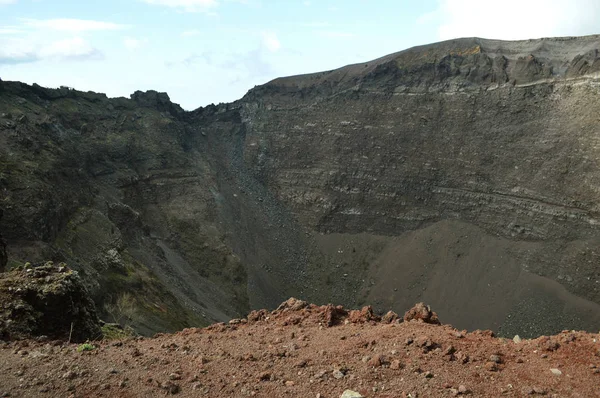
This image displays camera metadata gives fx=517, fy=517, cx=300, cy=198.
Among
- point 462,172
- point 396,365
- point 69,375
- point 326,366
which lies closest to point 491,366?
point 396,365

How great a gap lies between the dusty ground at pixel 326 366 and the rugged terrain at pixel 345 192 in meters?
17.4

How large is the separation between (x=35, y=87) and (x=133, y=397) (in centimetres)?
4127

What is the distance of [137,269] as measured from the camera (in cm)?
3259

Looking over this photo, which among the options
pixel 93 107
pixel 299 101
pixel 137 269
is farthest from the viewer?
pixel 299 101

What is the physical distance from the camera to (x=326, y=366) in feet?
26.7

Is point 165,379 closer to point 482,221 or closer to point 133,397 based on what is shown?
point 133,397

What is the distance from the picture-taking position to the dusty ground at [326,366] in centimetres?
736

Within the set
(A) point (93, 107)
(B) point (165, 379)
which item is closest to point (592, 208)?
(B) point (165, 379)

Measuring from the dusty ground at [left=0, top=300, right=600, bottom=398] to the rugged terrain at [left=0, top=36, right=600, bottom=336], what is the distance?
17.4 metres

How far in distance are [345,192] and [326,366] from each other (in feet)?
126

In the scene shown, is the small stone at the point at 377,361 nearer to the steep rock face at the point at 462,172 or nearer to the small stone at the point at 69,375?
the small stone at the point at 69,375

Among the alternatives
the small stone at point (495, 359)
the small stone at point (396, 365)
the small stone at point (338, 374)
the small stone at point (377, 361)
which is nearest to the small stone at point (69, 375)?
the small stone at point (338, 374)

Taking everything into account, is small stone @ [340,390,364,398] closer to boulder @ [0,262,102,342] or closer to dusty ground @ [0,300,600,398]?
dusty ground @ [0,300,600,398]

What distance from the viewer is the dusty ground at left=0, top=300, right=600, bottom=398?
7363 millimetres
